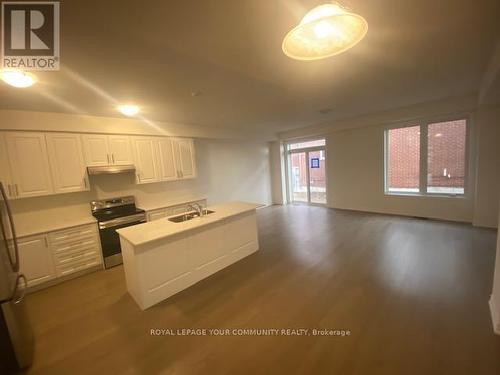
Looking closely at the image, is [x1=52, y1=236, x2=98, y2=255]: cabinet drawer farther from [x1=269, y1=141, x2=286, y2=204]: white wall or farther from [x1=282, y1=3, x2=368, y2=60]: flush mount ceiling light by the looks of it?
[x1=269, y1=141, x2=286, y2=204]: white wall

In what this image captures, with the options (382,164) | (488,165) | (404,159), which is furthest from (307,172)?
(488,165)

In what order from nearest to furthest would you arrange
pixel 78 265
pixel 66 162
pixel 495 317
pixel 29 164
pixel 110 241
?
pixel 495 317 → pixel 29 164 → pixel 78 265 → pixel 66 162 → pixel 110 241

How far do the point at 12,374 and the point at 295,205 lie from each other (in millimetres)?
6750

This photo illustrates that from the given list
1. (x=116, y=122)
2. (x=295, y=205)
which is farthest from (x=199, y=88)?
(x=295, y=205)

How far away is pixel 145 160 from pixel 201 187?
5.79 feet

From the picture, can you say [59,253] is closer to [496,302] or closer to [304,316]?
[304,316]

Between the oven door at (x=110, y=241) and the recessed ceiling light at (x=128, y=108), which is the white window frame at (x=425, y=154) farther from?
the oven door at (x=110, y=241)

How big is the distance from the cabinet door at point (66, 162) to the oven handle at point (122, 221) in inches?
29.1

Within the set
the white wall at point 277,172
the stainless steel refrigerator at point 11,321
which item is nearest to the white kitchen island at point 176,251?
the stainless steel refrigerator at point 11,321

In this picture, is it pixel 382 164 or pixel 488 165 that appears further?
pixel 382 164

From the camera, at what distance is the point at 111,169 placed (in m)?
3.76

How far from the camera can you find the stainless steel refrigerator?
1.66 meters

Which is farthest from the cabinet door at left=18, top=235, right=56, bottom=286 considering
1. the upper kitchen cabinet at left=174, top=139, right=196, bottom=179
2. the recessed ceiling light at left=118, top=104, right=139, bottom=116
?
the upper kitchen cabinet at left=174, top=139, right=196, bottom=179

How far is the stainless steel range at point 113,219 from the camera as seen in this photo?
3486 millimetres
